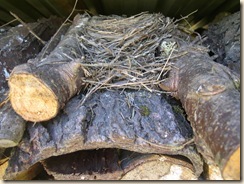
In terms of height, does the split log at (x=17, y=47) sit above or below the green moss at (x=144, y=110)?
above

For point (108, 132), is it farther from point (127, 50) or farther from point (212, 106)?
point (127, 50)

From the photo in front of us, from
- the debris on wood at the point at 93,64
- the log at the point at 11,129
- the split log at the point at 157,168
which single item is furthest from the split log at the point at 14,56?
the split log at the point at 157,168

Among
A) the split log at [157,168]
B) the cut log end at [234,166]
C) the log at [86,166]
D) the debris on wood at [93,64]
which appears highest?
the debris on wood at [93,64]

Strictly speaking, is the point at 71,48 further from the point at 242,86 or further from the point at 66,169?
the point at 242,86

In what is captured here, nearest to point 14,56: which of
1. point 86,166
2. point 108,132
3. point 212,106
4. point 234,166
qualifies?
point 86,166

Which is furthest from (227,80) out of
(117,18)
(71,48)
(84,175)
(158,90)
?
(117,18)

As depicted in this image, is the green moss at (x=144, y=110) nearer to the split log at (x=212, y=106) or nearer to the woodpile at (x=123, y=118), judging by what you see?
the woodpile at (x=123, y=118)
